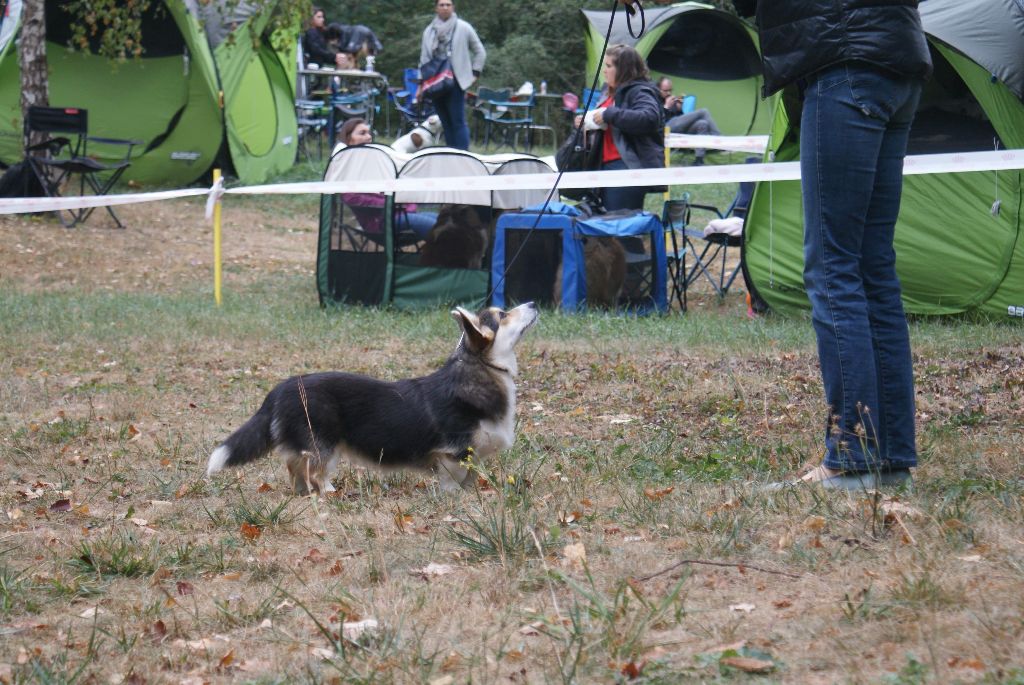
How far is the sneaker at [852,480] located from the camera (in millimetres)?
3711

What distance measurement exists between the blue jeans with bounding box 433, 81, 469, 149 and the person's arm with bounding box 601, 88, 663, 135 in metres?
7.42

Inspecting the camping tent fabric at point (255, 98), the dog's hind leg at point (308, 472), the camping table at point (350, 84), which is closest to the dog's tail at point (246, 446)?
the dog's hind leg at point (308, 472)

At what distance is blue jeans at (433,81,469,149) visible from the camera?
648 inches

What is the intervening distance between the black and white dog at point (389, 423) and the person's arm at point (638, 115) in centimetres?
495

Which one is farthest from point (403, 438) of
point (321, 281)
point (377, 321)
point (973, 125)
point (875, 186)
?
point (973, 125)

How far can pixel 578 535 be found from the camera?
11.3ft

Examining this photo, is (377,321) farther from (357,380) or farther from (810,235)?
(810,235)

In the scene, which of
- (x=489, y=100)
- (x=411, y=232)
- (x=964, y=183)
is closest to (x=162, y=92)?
(x=489, y=100)

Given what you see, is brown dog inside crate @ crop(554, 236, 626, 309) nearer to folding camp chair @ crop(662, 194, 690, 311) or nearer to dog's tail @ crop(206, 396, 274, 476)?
folding camp chair @ crop(662, 194, 690, 311)

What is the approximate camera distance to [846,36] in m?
3.51

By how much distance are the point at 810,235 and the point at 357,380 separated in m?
1.88

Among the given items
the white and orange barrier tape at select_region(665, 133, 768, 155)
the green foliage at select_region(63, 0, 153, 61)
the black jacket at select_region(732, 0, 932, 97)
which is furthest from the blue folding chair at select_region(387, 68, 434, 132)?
the black jacket at select_region(732, 0, 932, 97)

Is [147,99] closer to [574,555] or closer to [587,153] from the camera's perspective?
[587,153]

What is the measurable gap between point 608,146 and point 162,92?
905 centimetres
